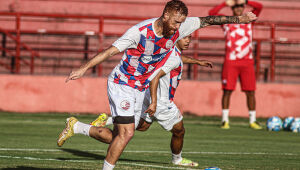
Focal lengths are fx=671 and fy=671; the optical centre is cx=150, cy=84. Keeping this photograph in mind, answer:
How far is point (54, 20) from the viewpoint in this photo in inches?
868

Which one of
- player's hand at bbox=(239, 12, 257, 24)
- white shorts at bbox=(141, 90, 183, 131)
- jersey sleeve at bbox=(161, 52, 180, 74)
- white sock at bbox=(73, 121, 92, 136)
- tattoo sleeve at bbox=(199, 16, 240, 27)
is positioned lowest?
white sock at bbox=(73, 121, 92, 136)

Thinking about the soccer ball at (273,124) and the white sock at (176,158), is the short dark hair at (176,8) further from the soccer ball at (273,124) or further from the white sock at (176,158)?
the soccer ball at (273,124)

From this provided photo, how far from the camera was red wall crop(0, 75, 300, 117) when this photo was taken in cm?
1786

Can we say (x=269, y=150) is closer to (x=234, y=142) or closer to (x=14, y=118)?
(x=234, y=142)

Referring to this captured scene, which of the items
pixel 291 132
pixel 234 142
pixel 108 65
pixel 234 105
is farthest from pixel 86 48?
pixel 234 142

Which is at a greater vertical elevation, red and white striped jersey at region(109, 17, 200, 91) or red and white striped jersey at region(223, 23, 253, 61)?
red and white striped jersey at region(109, 17, 200, 91)

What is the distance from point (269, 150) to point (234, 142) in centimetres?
125

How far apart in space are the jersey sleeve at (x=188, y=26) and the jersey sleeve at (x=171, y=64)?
110cm

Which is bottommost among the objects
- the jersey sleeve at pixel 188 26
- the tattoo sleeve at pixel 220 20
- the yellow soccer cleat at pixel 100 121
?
the yellow soccer cleat at pixel 100 121

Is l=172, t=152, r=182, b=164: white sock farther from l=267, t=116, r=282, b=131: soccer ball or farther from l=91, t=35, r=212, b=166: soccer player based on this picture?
l=267, t=116, r=282, b=131: soccer ball

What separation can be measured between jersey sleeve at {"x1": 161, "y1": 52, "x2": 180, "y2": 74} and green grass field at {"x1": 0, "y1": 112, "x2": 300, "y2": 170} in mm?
1244

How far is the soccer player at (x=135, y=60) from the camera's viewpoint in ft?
23.1

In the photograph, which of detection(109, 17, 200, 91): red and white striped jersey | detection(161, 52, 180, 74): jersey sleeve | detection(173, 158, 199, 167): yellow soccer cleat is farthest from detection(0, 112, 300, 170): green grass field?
detection(109, 17, 200, 91): red and white striped jersey

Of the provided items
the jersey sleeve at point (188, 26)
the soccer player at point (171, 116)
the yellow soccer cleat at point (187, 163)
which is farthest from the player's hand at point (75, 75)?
the yellow soccer cleat at point (187, 163)
